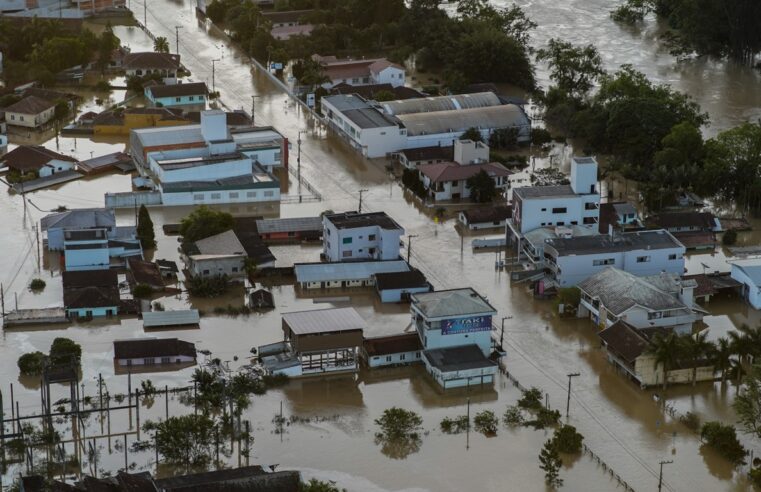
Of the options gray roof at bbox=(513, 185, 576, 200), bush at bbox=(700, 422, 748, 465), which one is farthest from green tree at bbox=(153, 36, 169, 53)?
bush at bbox=(700, 422, 748, 465)

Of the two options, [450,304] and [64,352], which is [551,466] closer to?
[450,304]

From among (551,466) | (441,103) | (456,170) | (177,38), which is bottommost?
(551,466)

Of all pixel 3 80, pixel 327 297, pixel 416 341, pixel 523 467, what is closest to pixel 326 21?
pixel 3 80

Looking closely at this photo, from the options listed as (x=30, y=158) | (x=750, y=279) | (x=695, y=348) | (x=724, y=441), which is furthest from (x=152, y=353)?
(x=30, y=158)

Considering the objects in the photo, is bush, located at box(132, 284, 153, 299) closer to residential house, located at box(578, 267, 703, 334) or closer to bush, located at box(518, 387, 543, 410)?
bush, located at box(518, 387, 543, 410)

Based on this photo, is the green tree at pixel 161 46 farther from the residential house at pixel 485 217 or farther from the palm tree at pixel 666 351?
the palm tree at pixel 666 351

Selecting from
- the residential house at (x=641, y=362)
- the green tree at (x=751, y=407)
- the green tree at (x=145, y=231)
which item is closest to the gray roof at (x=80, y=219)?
the green tree at (x=145, y=231)
